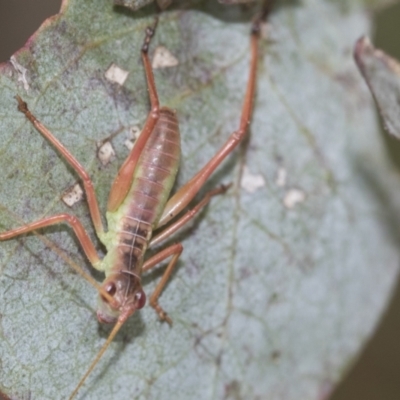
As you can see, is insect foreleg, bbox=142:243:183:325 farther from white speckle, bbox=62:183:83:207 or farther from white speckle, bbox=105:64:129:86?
white speckle, bbox=105:64:129:86

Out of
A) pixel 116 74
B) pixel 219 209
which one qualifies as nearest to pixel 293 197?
pixel 219 209

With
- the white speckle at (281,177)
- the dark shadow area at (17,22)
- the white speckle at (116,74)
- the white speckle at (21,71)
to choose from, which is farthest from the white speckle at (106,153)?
the dark shadow area at (17,22)

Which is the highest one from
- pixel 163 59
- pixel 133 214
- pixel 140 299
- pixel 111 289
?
pixel 163 59

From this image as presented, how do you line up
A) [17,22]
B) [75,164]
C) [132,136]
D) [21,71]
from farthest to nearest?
[17,22] → [132,136] → [75,164] → [21,71]

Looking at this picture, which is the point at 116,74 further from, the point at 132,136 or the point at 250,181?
the point at 250,181

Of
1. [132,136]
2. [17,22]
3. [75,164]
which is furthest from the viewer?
[17,22]

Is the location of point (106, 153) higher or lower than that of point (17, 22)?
lower

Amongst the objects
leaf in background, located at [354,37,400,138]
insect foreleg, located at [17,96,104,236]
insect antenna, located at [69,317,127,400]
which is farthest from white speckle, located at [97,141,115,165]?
leaf in background, located at [354,37,400,138]
